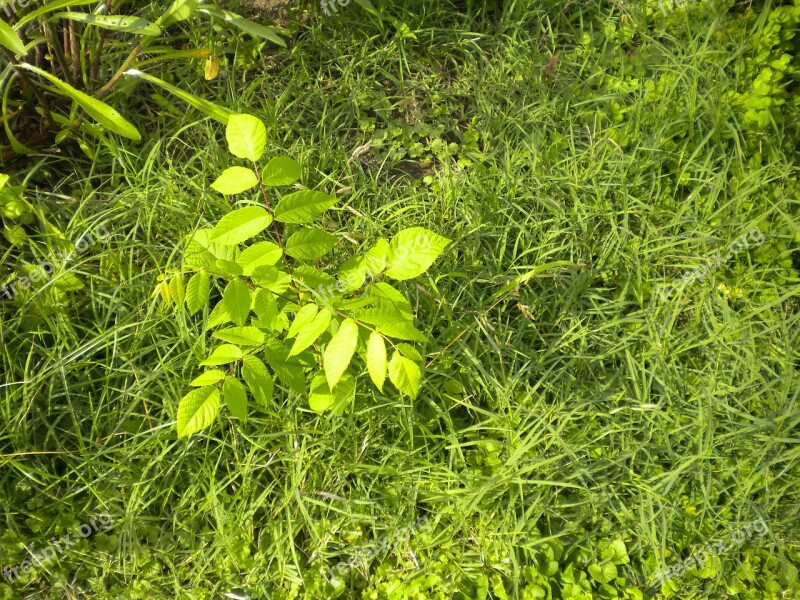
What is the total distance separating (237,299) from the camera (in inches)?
57.5

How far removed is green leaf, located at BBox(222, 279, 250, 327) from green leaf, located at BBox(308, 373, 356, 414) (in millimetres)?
282

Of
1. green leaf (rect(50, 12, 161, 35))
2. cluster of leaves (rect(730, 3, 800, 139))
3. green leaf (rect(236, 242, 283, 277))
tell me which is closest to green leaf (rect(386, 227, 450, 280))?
green leaf (rect(236, 242, 283, 277))

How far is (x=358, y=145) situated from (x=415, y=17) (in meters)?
0.65

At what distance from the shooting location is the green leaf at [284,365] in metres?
1.57

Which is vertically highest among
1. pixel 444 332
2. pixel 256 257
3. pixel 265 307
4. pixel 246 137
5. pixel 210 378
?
pixel 246 137

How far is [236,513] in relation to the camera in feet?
6.07

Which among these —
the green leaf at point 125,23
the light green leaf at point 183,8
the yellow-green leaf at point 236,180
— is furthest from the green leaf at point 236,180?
the light green leaf at point 183,8

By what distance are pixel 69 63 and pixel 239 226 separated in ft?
4.36

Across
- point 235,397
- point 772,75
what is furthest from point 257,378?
point 772,75

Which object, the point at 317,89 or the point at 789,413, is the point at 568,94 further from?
the point at 789,413

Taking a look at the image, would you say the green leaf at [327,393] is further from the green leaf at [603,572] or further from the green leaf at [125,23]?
the green leaf at [125,23]

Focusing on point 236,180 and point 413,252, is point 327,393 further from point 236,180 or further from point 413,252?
point 236,180

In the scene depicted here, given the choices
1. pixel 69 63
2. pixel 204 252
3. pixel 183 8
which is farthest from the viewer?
pixel 69 63

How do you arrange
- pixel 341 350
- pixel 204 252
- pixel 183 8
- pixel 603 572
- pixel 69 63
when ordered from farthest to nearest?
pixel 69 63, pixel 183 8, pixel 603 572, pixel 204 252, pixel 341 350
